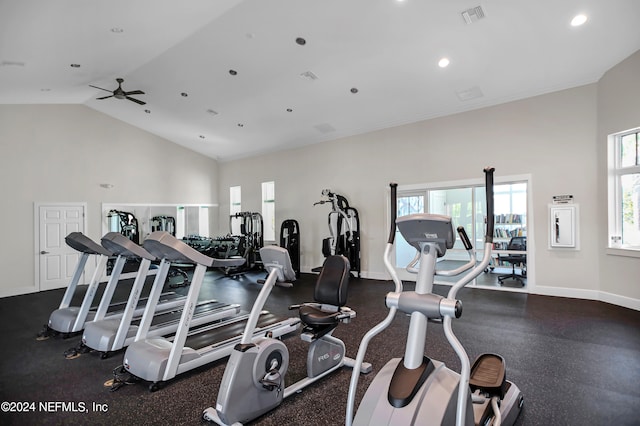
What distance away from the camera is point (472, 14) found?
4141mm

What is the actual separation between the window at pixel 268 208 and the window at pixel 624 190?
25.1ft

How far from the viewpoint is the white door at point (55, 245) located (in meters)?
7.13

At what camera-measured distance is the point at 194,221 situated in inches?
411

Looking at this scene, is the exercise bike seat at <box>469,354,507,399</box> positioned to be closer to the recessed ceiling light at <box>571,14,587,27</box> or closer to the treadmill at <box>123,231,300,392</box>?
the treadmill at <box>123,231,300,392</box>

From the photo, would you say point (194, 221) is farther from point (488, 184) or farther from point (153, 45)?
point (488, 184)

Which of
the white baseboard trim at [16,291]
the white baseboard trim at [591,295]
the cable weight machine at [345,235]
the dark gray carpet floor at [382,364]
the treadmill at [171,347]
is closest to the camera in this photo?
the dark gray carpet floor at [382,364]

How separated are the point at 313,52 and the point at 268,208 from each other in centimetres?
556

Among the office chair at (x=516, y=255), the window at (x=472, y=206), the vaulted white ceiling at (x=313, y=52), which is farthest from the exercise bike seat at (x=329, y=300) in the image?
the office chair at (x=516, y=255)

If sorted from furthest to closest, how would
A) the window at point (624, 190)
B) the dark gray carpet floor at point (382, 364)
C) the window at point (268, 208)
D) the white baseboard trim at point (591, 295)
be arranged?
the window at point (268, 208) < the window at point (624, 190) < the white baseboard trim at point (591, 295) < the dark gray carpet floor at point (382, 364)

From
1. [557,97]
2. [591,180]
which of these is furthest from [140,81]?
[591,180]

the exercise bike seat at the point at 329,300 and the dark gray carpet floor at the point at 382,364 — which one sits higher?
the exercise bike seat at the point at 329,300

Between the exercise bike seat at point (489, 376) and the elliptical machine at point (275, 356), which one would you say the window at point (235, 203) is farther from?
the exercise bike seat at point (489, 376)

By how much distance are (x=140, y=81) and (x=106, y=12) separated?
2.62 m

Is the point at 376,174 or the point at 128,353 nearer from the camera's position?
the point at 128,353
